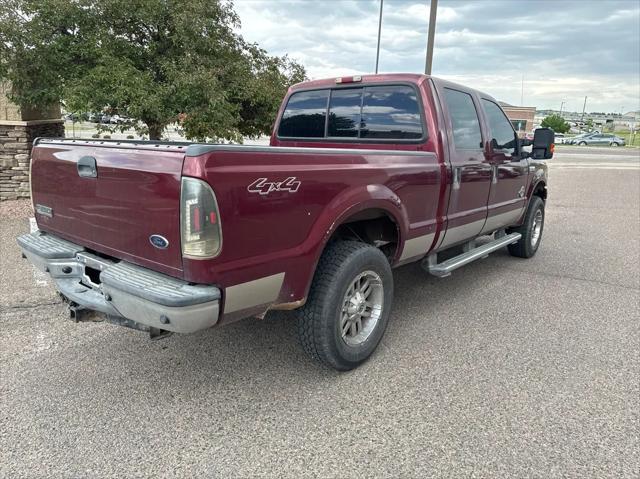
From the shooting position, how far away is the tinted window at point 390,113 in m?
3.89

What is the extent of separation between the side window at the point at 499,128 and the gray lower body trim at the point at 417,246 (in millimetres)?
1508

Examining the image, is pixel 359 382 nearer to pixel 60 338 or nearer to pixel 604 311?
pixel 60 338

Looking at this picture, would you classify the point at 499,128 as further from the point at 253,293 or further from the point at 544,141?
the point at 253,293

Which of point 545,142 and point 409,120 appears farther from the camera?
point 545,142

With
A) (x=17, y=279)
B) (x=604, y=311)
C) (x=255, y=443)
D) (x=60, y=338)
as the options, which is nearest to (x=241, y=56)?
(x=17, y=279)

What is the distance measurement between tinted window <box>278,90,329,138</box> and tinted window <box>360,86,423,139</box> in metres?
0.49

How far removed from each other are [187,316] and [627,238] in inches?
306

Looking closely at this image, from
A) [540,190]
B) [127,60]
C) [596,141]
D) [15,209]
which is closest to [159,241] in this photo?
[540,190]

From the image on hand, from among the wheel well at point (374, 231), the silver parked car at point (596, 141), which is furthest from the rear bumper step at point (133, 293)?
the silver parked car at point (596, 141)

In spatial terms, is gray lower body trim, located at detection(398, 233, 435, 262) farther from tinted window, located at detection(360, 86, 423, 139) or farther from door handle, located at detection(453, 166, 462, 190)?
tinted window, located at detection(360, 86, 423, 139)

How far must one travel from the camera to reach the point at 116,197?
99.3 inches

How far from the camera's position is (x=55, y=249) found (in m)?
2.94

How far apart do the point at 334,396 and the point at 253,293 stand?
0.93 m

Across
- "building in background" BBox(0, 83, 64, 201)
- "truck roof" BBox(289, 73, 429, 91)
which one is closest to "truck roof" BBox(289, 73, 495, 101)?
"truck roof" BBox(289, 73, 429, 91)
